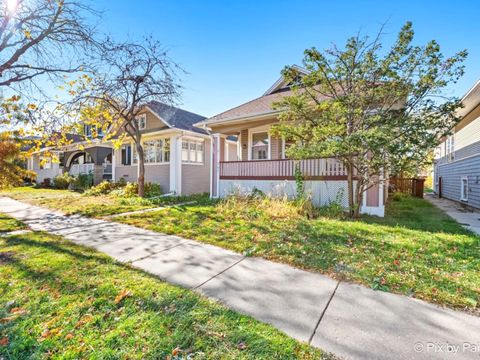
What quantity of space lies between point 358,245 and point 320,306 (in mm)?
2366

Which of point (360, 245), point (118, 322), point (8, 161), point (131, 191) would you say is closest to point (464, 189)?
point (360, 245)

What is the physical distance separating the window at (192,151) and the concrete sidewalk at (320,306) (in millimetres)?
9484

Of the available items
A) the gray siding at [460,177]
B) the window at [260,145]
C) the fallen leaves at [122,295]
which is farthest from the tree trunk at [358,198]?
the fallen leaves at [122,295]

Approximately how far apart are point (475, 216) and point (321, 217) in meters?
5.70

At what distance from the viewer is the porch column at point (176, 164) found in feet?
42.0

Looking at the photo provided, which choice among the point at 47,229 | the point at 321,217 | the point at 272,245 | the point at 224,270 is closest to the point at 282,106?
the point at 321,217

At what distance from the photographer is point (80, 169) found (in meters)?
20.2

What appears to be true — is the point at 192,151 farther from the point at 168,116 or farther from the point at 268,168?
the point at 268,168

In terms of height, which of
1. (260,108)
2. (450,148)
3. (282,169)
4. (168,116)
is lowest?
(282,169)

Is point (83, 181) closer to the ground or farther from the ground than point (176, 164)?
closer to the ground

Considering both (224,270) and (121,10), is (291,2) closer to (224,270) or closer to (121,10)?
(121,10)

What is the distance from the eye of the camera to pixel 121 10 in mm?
8000

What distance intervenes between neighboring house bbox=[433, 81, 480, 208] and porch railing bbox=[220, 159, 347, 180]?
2970 millimetres

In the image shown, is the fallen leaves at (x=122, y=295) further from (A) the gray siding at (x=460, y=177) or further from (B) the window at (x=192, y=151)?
(A) the gray siding at (x=460, y=177)
